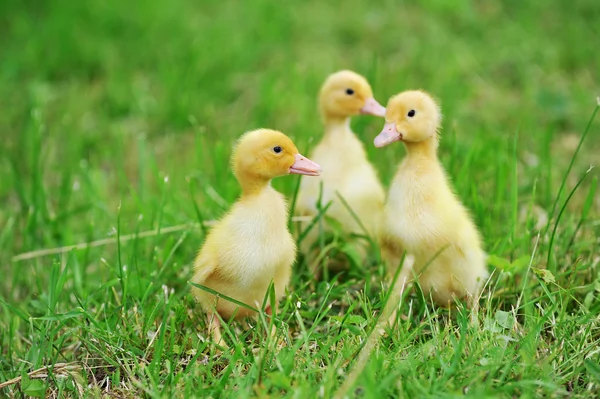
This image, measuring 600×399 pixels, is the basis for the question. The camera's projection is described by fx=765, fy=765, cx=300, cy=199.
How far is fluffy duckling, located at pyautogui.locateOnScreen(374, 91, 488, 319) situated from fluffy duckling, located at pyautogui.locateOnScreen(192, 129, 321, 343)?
368 mm

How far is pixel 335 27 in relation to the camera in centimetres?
647

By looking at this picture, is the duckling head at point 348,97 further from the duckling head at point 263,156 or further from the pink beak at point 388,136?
the duckling head at point 263,156

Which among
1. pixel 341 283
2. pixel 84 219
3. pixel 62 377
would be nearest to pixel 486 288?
pixel 341 283

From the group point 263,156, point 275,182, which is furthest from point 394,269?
point 275,182

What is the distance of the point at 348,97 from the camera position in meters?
3.62

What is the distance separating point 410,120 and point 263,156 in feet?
1.95

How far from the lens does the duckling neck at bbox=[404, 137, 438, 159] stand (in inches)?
120

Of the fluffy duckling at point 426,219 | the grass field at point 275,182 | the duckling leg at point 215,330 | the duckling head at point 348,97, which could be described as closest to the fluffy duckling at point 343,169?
the duckling head at point 348,97

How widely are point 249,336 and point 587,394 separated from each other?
1279 mm

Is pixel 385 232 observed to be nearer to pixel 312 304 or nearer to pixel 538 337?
pixel 312 304

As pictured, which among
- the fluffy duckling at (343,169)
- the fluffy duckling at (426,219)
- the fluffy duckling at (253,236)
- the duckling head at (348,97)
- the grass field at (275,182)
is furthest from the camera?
the duckling head at (348,97)

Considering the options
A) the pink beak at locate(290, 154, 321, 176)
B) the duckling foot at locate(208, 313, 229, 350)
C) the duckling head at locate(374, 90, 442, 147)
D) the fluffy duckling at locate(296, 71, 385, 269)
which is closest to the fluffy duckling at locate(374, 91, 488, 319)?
the duckling head at locate(374, 90, 442, 147)

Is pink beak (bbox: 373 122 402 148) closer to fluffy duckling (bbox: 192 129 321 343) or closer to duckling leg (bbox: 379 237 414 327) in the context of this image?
fluffy duckling (bbox: 192 129 321 343)

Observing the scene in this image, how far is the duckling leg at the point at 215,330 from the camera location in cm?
290
